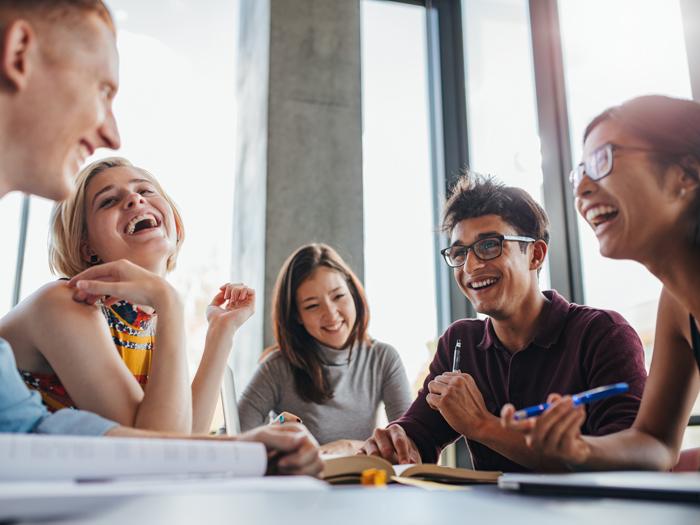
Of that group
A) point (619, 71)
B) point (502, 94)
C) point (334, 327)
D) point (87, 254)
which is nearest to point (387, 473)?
point (87, 254)

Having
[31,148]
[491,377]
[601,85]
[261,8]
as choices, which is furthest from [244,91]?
[31,148]

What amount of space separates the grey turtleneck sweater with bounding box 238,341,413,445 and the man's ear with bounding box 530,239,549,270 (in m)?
1.01

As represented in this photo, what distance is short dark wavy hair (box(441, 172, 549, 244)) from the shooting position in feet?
6.00

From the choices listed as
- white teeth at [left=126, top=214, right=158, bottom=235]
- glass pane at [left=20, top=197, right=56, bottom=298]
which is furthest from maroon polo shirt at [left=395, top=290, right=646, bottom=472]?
glass pane at [left=20, top=197, right=56, bottom=298]

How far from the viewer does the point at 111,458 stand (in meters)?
0.63

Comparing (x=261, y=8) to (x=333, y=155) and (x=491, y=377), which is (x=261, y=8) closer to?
(x=333, y=155)

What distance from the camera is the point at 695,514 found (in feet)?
1.82

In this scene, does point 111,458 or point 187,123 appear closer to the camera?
point 111,458

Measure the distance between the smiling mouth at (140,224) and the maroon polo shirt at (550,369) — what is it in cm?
83

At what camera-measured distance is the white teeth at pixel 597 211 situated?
1.19 m

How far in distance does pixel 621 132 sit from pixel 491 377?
0.75m

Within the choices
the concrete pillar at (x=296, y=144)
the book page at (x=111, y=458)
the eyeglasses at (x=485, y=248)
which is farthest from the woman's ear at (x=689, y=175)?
the concrete pillar at (x=296, y=144)

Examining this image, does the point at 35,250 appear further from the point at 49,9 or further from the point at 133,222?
the point at 49,9

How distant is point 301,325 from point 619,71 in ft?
5.53
